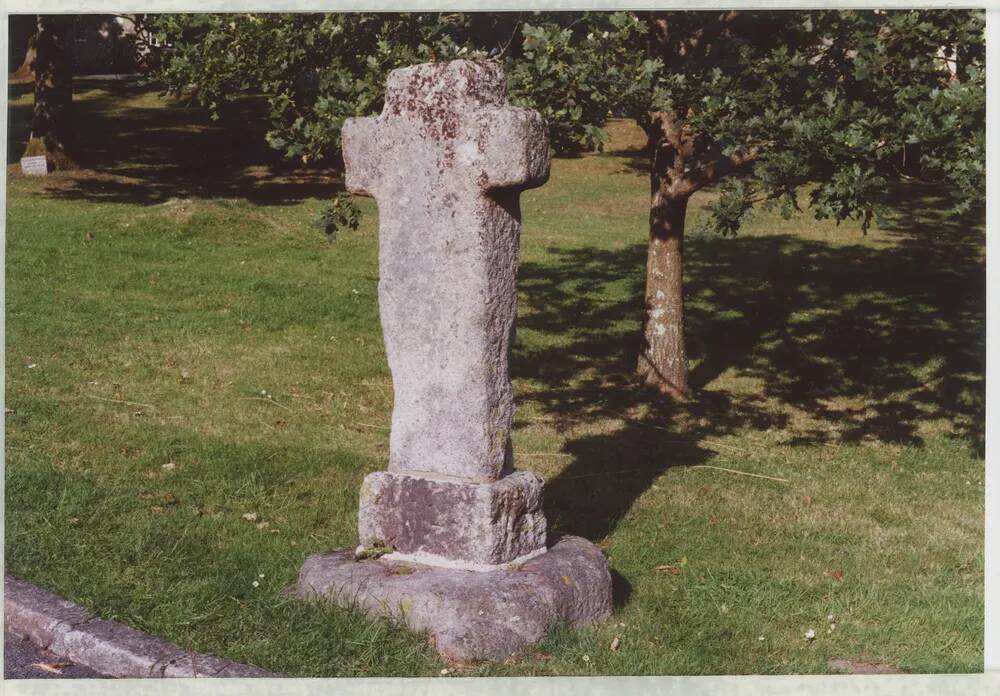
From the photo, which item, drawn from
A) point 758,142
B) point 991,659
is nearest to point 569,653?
point 991,659

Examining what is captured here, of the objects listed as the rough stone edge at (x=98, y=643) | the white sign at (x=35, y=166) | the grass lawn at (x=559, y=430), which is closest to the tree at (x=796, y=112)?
the grass lawn at (x=559, y=430)

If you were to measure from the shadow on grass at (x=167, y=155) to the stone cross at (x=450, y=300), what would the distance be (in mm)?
14507

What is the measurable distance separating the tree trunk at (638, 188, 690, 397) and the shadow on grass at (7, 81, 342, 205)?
392 inches

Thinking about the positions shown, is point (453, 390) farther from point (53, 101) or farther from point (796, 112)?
point (53, 101)

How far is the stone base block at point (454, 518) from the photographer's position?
5.88 m

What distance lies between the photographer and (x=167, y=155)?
24844 millimetres

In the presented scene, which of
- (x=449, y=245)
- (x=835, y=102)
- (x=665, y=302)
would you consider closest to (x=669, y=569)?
(x=449, y=245)

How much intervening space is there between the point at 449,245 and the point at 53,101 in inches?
712

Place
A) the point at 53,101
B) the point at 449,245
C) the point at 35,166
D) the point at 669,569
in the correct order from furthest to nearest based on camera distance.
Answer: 1. the point at 53,101
2. the point at 35,166
3. the point at 669,569
4. the point at 449,245

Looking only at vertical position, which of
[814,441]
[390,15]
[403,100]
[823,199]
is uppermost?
[390,15]

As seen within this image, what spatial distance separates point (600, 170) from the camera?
81.5 feet

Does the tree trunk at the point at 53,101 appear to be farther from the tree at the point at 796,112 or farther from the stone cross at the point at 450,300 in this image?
the stone cross at the point at 450,300

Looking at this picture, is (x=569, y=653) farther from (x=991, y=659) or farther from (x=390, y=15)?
(x=390, y=15)

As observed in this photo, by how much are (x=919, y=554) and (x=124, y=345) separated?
7.49 m
